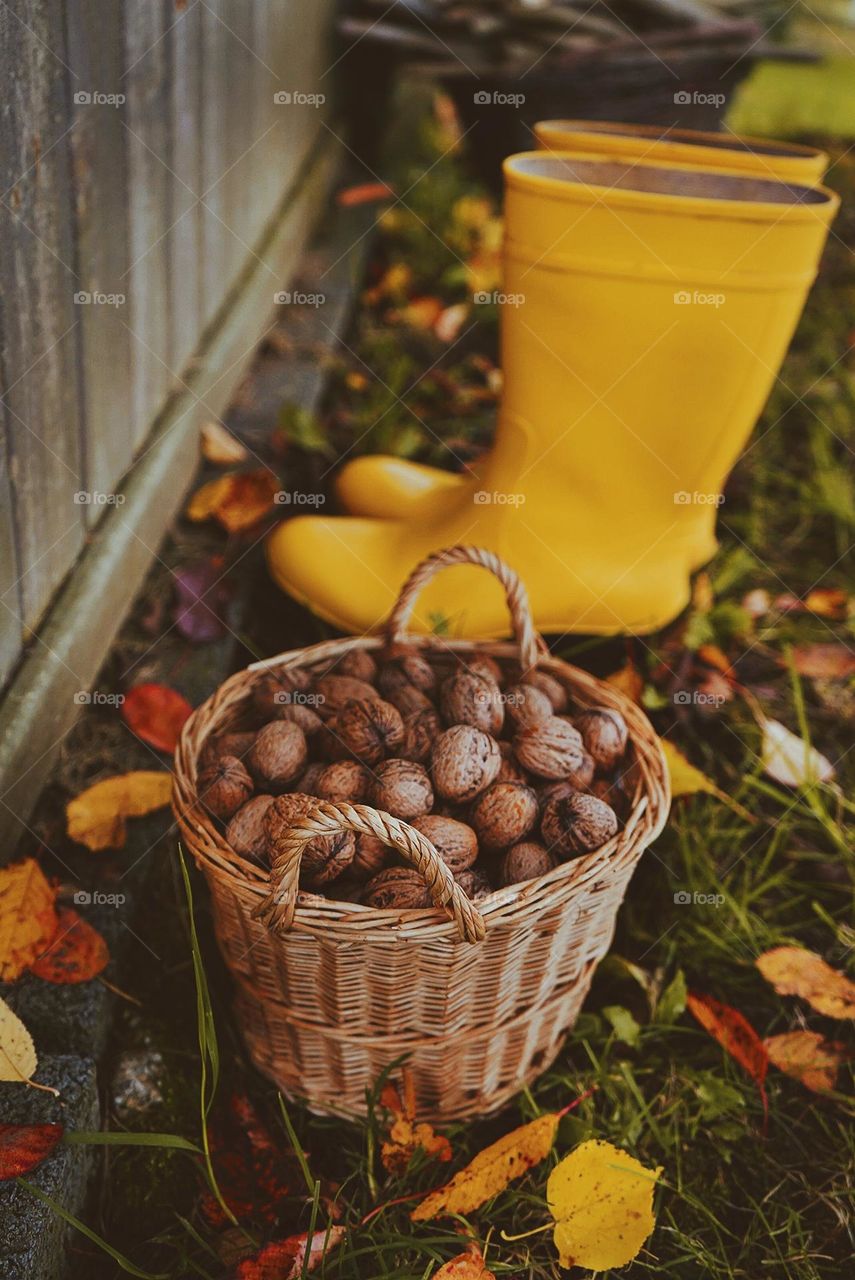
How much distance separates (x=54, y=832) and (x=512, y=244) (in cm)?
98

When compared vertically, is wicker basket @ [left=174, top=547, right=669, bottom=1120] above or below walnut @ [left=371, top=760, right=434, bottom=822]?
below

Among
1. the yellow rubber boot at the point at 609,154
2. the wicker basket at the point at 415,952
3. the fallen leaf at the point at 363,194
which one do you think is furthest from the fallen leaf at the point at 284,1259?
the fallen leaf at the point at 363,194

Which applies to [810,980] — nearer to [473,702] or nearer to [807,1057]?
[807,1057]

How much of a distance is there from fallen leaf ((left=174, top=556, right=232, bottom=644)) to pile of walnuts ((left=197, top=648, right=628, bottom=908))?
336mm

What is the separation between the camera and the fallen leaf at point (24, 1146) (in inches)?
36.8

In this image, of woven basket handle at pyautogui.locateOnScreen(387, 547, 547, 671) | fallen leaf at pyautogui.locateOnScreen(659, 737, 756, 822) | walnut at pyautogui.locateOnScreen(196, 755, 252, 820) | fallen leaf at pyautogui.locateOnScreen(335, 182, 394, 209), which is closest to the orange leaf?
fallen leaf at pyautogui.locateOnScreen(659, 737, 756, 822)

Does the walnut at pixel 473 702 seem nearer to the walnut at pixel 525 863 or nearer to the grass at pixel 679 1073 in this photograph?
the walnut at pixel 525 863

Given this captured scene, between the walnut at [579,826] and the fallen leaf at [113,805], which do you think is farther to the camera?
the fallen leaf at [113,805]

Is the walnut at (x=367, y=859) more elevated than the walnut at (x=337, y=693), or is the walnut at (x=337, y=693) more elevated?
the walnut at (x=337, y=693)

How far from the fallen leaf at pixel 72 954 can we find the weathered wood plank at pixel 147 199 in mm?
766

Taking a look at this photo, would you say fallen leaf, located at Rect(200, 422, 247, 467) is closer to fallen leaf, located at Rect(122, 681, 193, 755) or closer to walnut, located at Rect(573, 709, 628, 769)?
fallen leaf, located at Rect(122, 681, 193, 755)

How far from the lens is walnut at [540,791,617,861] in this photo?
1.09 m

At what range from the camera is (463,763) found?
112 cm

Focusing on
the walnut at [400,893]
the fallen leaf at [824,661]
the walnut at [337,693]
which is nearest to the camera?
the walnut at [400,893]
